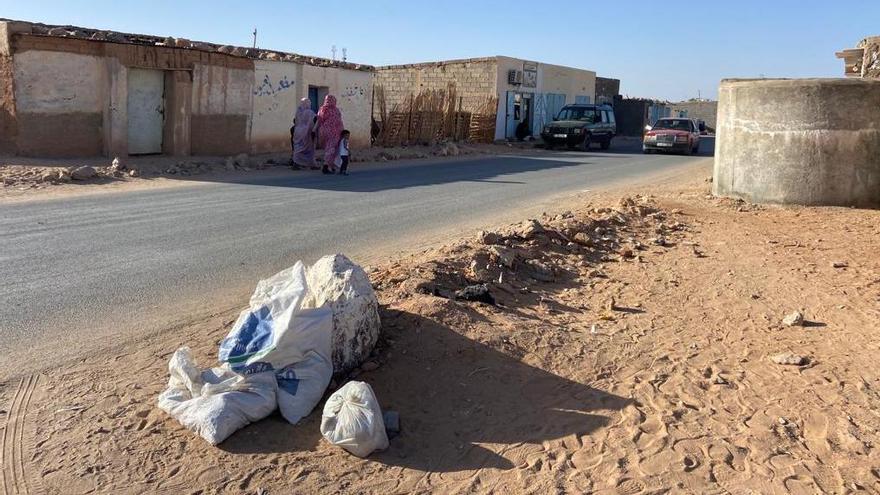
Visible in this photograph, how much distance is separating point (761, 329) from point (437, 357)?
2.63 metres

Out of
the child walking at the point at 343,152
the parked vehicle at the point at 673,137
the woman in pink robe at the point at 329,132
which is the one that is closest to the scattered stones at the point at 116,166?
the woman in pink robe at the point at 329,132

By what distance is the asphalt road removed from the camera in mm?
5430

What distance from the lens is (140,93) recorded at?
18.3 m

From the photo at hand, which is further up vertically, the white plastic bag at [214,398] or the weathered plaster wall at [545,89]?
the weathered plaster wall at [545,89]

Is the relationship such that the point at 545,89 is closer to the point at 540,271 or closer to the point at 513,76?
the point at 513,76

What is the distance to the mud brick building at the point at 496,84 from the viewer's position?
117ft

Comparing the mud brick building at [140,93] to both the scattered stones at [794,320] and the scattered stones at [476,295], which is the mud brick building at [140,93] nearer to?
the scattered stones at [476,295]

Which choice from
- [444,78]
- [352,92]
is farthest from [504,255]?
[444,78]

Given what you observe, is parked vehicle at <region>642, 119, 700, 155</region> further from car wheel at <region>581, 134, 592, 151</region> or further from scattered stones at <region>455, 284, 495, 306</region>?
scattered stones at <region>455, 284, 495, 306</region>

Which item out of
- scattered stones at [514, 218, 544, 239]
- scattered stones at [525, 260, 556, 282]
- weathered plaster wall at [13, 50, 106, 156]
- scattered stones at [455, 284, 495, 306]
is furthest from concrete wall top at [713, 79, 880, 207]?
weathered plaster wall at [13, 50, 106, 156]

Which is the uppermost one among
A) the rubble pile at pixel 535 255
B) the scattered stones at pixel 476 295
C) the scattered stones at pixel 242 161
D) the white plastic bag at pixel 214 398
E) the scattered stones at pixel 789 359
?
the scattered stones at pixel 242 161

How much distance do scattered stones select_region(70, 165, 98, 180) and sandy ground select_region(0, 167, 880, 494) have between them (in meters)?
9.74

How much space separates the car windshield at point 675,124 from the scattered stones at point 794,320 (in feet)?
83.3

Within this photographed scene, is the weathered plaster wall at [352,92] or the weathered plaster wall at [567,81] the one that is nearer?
the weathered plaster wall at [352,92]
